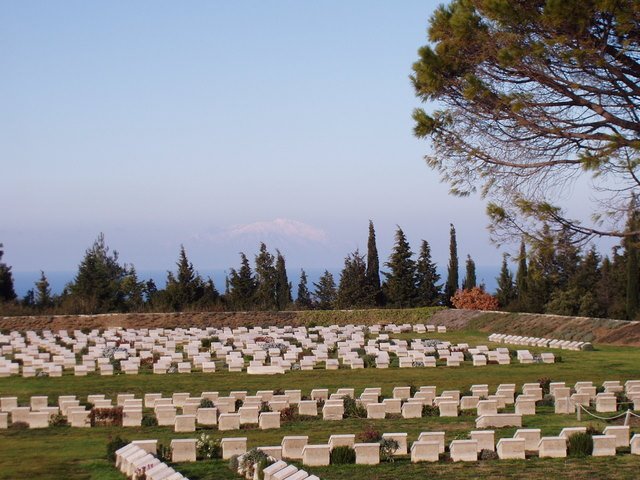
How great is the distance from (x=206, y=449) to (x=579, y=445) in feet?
19.5

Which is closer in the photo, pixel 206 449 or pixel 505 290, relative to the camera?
pixel 206 449

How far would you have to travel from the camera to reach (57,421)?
19.7 meters

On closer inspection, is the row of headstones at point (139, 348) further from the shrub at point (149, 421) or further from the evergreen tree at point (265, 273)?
the evergreen tree at point (265, 273)

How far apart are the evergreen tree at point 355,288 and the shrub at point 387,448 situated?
39646 millimetres

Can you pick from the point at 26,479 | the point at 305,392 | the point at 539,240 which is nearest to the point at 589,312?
the point at 305,392

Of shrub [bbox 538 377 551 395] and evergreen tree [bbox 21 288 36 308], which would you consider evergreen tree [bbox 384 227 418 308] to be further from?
shrub [bbox 538 377 551 395]

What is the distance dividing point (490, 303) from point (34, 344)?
24670 millimetres

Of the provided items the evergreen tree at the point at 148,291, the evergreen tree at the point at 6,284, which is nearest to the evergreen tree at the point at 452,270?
the evergreen tree at the point at 148,291

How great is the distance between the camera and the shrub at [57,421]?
19.6 m

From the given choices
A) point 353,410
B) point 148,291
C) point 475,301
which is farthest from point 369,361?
point 148,291

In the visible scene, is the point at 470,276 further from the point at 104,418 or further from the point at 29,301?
the point at 104,418

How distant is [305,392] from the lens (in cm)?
2442

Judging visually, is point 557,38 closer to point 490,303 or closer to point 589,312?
point 589,312

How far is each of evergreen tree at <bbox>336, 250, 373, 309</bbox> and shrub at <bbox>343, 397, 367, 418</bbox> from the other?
116 feet
